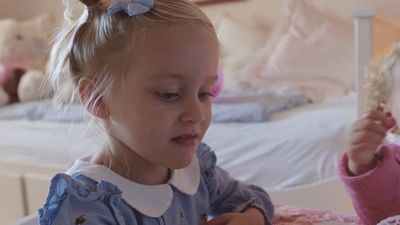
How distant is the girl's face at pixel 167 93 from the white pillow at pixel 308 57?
128cm

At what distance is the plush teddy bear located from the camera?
7.56 ft

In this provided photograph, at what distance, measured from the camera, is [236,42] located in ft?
8.16

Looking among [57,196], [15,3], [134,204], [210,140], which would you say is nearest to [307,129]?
[210,140]

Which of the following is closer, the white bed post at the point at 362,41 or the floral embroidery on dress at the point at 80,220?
the floral embroidery on dress at the point at 80,220

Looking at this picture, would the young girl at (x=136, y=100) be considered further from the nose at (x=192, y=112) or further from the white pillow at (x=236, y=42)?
the white pillow at (x=236, y=42)

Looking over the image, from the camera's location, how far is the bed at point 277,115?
128 centimetres

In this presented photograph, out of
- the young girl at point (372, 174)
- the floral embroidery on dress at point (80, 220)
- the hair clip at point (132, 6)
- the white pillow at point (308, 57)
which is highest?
the hair clip at point (132, 6)

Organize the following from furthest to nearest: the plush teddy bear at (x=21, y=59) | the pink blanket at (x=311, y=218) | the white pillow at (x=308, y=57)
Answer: the plush teddy bear at (x=21, y=59) < the white pillow at (x=308, y=57) < the pink blanket at (x=311, y=218)

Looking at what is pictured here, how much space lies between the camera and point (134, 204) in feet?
2.05

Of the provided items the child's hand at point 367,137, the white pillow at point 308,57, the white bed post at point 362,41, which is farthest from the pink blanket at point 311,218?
the white pillow at point 308,57

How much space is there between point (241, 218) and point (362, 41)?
0.81 m

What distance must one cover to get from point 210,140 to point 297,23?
972 mm

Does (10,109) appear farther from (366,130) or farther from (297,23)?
(366,130)

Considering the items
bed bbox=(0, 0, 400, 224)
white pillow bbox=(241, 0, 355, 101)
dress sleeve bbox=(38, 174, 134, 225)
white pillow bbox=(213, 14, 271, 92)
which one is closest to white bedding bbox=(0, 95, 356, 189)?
bed bbox=(0, 0, 400, 224)
